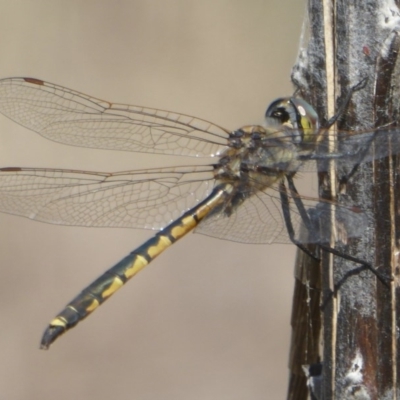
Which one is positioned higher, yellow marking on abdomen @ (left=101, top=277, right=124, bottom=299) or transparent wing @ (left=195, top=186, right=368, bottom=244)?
transparent wing @ (left=195, top=186, right=368, bottom=244)

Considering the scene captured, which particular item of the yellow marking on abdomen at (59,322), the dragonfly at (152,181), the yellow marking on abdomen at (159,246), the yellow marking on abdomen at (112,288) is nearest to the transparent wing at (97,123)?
the dragonfly at (152,181)

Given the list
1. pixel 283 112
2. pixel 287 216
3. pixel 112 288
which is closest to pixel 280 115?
pixel 283 112

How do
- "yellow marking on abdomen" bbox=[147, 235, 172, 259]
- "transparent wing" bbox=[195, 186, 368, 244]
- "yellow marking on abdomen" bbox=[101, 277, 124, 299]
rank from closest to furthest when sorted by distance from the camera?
"transparent wing" bbox=[195, 186, 368, 244]
"yellow marking on abdomen" bbox=[101, 277, 124, 299]
"yellow marking on abdomen" bbox=[147, 235, 172, 259]

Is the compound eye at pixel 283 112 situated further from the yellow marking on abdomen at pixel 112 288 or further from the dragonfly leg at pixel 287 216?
the yellow marking on abdomen at pixel 112 288

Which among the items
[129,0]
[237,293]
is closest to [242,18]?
[129,0]

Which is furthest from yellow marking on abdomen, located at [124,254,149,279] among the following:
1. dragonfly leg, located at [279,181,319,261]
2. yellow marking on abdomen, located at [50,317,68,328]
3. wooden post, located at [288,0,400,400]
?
wooden post, located at [288,0,400,400]

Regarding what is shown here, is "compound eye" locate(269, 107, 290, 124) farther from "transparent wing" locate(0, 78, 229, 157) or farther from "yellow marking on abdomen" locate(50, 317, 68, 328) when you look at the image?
"yellow marking on abdomen" locate(50, 317, 68, 328)
